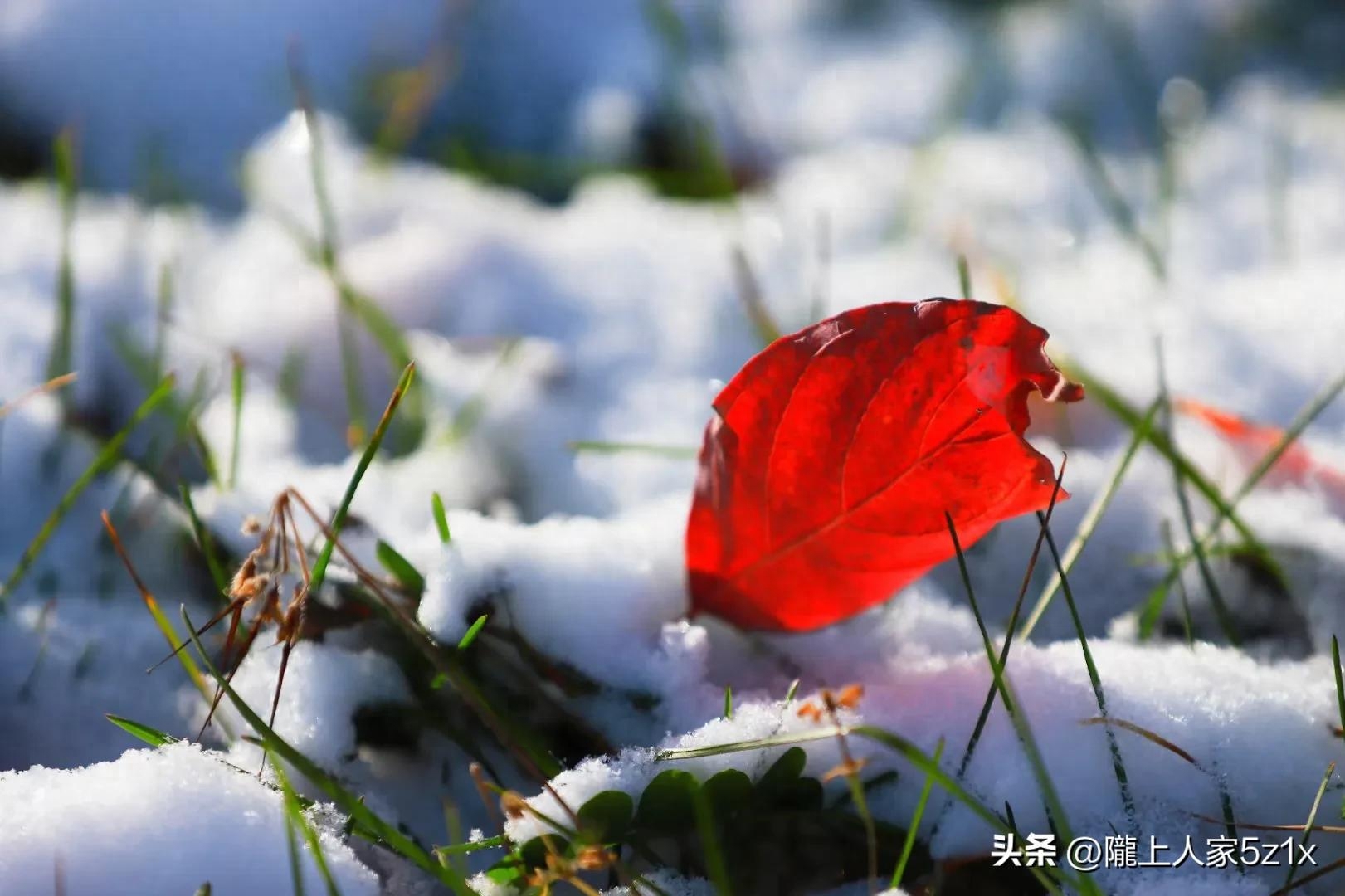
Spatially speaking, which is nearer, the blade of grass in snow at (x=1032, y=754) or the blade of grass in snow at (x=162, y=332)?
the blade of grass in snow at (x=1032, y=754)

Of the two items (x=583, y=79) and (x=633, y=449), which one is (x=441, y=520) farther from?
(x=583, y=79)

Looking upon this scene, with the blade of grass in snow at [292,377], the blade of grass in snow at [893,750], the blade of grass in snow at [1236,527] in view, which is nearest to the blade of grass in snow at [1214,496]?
the blade of grass in snow at [1236,527]

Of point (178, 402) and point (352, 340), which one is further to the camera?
point (352, 340)

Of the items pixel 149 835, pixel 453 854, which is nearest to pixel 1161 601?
pixel 453 854

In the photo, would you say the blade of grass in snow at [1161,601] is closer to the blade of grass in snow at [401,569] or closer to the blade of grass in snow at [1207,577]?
the blade of grass in snow at [1207,577]

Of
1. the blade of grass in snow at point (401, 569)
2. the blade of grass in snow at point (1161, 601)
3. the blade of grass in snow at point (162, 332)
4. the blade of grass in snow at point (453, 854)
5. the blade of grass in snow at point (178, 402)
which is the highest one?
the blade of grass in snow at point (162, 332)

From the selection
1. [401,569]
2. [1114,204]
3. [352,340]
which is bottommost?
[401,569]
